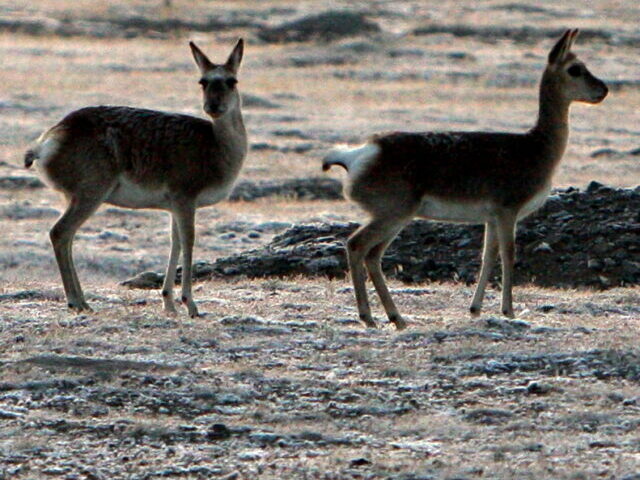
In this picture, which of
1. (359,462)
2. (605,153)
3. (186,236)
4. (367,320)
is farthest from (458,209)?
(605,153)

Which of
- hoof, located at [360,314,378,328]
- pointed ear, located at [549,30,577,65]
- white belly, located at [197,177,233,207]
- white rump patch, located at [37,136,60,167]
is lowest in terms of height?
hoof, located at [360,314,378,328]

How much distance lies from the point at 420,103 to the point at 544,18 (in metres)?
27.4

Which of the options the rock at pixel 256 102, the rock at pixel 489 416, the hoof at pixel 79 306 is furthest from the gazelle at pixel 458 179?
the rock at pixel 256 102

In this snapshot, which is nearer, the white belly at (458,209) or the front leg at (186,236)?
the white belly at (458,209)

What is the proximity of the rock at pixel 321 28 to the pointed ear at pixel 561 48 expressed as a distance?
3862 centimetres

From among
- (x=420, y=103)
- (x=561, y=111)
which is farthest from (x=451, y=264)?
(x=420, y=103)

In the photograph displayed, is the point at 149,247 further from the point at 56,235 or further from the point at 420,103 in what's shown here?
the point at 420,103

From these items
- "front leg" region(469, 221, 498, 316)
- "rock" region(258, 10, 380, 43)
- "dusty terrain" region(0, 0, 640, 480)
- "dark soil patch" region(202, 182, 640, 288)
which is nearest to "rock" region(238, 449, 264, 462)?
"dusty terrain" region(0, 0, 640, 480)

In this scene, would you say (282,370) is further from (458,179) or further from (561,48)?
(561,48)

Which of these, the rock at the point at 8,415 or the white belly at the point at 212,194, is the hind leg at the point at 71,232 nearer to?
the white belly at the point at 212,194

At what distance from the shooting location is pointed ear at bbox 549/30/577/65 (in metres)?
12.0

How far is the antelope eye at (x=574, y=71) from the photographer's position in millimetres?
12203

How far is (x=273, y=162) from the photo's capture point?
25.8 m

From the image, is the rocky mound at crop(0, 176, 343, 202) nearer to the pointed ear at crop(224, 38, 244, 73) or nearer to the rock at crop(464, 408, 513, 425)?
the pointed ear at crop(224, 38, 244, 73)
